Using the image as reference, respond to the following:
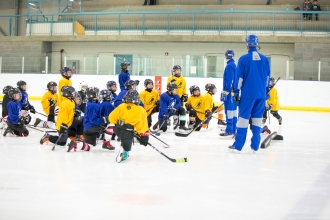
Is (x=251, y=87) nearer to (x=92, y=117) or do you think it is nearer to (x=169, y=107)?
(x=92, y=117)

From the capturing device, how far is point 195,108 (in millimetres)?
9680

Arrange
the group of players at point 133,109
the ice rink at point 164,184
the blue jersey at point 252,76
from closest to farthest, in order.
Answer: the ice rink at point 164,184 → the group of players at point 133,109 → the blue jersey at point 252,76

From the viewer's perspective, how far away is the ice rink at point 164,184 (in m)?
3.47

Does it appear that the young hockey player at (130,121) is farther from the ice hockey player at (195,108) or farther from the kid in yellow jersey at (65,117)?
the ice hockey player at (195,108)

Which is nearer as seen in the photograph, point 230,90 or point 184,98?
point 230,90

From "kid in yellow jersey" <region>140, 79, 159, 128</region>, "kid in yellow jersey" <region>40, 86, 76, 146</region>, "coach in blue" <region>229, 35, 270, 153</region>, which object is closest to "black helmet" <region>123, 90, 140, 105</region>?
"kid in yellow jersey" <region>40, 86, 76, 146</region>

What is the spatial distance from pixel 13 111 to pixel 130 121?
9.57 feet

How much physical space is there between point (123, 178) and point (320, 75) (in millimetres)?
13053

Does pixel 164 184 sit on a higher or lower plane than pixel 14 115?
lower

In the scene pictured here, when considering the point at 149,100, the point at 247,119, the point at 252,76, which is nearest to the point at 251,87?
the point at 252,76

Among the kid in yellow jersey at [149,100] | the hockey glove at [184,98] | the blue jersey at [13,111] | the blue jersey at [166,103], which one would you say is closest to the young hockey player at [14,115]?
the blue jersey at [13,111]

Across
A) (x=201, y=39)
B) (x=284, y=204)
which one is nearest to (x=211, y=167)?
(x=284, y=204)

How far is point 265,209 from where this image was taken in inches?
140

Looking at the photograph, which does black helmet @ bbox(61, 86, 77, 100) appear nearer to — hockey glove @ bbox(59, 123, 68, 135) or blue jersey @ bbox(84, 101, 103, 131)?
blue jersey @ bbox(84, 101, 103, 131)
